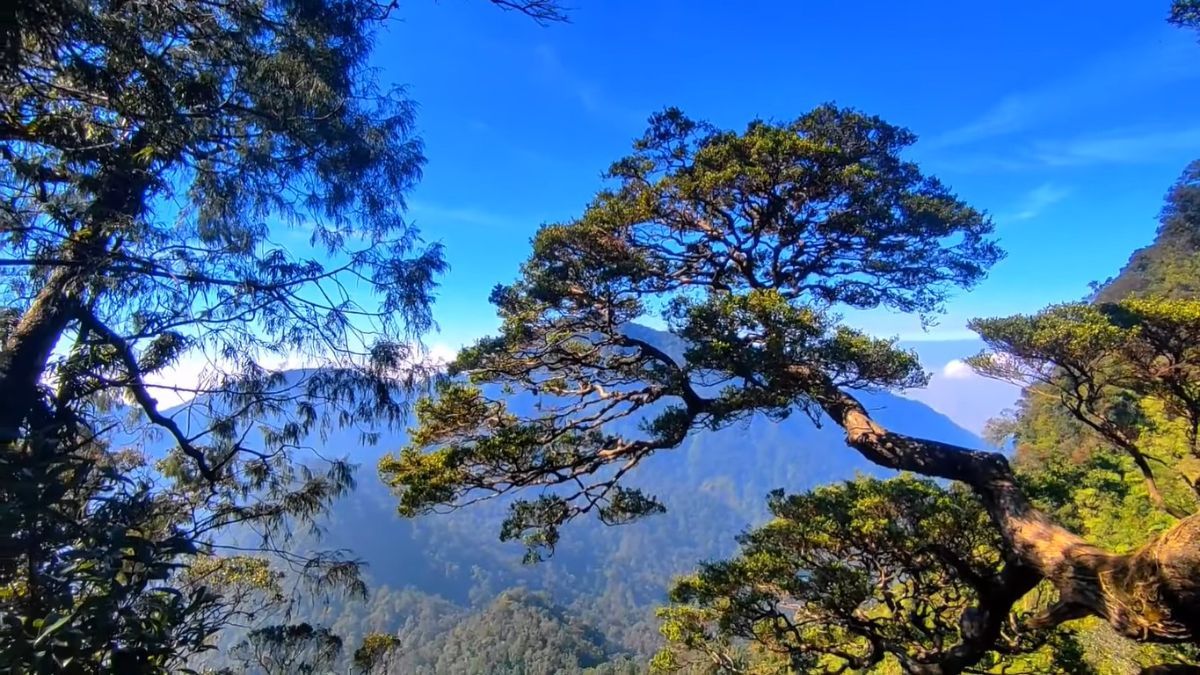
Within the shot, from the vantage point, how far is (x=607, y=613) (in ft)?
204

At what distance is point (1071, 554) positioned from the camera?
2986 mm

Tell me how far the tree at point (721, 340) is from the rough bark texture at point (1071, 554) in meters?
0.01

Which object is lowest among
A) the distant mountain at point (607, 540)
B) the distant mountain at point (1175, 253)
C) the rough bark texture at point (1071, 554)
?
the rough bark texture at point (1071, 554)

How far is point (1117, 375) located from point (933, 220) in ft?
5.63

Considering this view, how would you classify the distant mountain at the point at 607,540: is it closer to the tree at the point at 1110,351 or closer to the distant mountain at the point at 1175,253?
the tree at the point at 1110,351

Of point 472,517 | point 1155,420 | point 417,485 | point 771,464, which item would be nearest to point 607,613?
point 472,517

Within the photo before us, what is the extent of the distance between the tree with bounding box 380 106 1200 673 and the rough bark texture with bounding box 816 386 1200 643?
0.05 feet

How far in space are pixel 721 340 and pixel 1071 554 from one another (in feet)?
7.05

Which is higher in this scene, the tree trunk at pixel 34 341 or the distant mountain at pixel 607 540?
the distant mountain at pixel 607 540

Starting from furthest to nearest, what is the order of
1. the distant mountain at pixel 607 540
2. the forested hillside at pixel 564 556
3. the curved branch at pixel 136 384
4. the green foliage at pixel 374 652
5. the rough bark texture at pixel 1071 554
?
the distant mountain at pixel 607 540
the forested hillside at pixel 564 556
the green foliage at pixel 374 652
the curved branch at pixel 136 384
the rough bark texture at pixel 1071 554

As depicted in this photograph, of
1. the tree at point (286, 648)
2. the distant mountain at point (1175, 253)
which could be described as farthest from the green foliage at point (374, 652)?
the distant mountain at point (1175, 253)

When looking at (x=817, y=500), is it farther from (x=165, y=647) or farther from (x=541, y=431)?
(x=165, y=647)

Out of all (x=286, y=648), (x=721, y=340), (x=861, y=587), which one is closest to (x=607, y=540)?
(x=286, y=648)

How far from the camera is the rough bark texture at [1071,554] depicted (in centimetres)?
241
